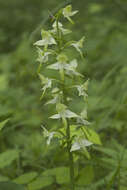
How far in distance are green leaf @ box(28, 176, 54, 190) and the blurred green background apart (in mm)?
63

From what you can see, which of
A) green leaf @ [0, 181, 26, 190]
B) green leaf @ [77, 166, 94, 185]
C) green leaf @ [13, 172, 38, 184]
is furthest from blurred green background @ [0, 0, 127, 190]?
green leaf @ [0, 181, 26, 190]

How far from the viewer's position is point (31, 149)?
2.26 meters

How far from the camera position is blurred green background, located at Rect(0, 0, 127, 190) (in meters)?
2.01

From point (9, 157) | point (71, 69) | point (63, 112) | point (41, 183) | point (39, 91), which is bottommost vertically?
point (41, 183)

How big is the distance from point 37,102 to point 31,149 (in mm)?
1351

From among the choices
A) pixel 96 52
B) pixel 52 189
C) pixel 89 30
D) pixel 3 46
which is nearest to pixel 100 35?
pixel 96 52

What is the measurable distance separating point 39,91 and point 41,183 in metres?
2.26

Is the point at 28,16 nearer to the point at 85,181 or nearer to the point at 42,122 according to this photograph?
the point at 42,122

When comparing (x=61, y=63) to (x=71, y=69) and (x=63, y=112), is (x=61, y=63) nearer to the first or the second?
(x=71, y=69)

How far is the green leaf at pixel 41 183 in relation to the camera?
1598 millimetres

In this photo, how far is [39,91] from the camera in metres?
3.82

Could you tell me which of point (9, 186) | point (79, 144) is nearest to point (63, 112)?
point (79, 144)

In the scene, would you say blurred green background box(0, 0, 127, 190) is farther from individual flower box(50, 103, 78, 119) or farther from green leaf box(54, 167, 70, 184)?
individual flower box(50, 103, 78, 119)

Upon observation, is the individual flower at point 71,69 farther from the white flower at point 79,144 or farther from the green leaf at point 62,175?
the green leaf at point 62,175
